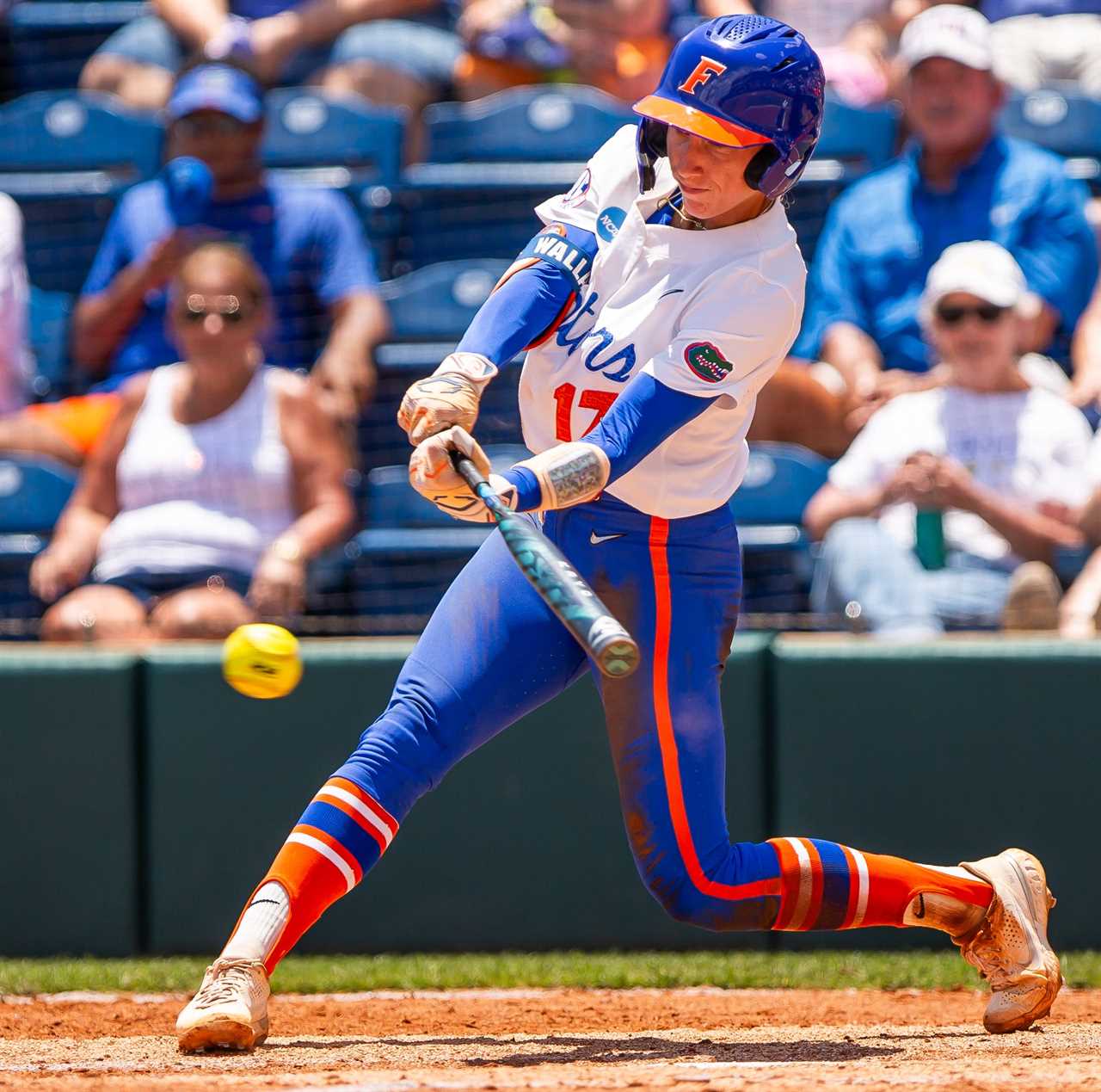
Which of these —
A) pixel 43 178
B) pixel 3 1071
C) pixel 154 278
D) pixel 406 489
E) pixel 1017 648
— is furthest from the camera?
pixel 43 178

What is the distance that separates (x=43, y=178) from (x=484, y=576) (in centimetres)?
459

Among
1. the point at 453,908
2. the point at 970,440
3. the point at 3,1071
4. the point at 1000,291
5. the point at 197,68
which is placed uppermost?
the point at 197,68

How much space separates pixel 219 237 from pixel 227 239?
0.11ft

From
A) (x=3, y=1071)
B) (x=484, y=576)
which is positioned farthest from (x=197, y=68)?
(x=3, y=1071)

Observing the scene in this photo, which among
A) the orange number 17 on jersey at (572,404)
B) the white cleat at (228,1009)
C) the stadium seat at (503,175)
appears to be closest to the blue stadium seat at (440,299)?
the stadium seat at (503,175)

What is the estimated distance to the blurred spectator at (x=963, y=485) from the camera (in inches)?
209

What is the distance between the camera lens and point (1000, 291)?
5.57 metres

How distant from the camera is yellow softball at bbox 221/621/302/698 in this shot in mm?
4203

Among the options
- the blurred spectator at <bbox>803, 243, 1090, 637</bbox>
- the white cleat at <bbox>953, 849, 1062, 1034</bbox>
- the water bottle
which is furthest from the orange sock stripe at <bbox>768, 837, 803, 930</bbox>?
the water bottle

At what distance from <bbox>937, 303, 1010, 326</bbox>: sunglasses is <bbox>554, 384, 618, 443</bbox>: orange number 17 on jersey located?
2609 millimetres

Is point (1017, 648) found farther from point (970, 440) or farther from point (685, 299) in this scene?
point (685, 299)

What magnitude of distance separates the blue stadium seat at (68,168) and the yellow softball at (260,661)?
3.31 metres

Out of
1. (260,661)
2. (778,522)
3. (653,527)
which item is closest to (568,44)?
(778,522)

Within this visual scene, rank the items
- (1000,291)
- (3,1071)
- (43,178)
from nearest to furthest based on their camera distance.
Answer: (3,1071), (1000,291), (43,178)
